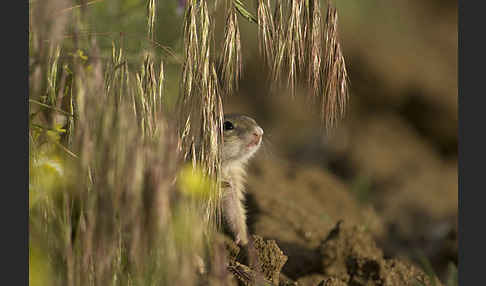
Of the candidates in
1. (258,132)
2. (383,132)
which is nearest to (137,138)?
(258,132)

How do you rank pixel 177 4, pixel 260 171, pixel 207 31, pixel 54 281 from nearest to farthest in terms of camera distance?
pixel 54 281 → pixel 207 31 → pixel 177 4 → pixel 260 171

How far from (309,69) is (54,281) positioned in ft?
4.42

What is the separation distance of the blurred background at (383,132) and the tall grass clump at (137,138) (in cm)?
267

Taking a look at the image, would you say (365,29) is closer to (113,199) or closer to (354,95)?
(354,95)

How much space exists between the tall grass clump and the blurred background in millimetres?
2671

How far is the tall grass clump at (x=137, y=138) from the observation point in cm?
188

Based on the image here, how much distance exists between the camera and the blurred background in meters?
5.82

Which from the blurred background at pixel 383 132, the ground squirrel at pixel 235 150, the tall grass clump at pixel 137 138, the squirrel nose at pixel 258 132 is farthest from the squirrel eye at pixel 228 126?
the blurred background at pixel 383 132

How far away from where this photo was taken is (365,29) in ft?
32.6

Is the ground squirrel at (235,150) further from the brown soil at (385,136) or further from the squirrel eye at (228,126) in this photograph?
the brown soil at (385,136)

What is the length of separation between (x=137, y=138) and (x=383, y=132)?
8138 millimetres

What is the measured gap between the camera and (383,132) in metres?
9.58

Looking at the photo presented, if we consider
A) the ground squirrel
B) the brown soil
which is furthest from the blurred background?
the ground squirrel

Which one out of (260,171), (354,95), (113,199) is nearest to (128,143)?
(113,199)
